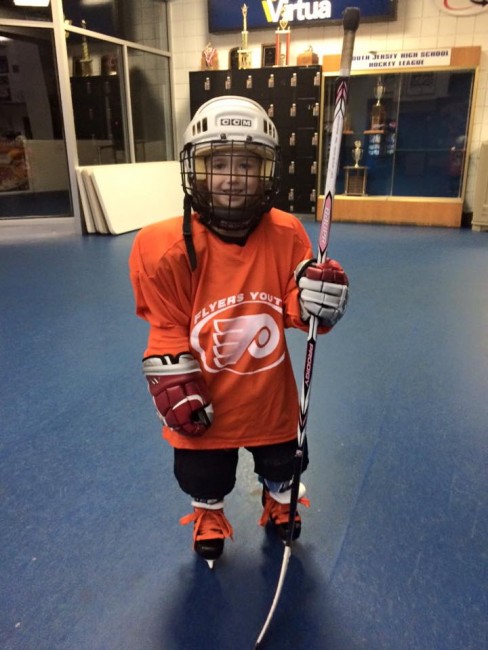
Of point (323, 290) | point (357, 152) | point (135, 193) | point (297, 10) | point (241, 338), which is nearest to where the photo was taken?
point (323, 290)

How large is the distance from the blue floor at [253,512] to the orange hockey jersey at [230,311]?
0.36 m

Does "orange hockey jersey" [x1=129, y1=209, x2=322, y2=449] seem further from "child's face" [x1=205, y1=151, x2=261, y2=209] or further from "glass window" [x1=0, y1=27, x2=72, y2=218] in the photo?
"glass window" [x1=0, y1=27, x2=72, y2=218]

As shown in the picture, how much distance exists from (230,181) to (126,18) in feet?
22.6

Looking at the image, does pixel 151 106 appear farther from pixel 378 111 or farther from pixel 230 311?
pixel 230 311

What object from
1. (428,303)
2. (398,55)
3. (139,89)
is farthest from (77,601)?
(139,89)

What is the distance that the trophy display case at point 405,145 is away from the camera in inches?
246

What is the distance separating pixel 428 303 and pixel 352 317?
1.96 feet

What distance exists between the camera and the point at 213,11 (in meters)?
6.83

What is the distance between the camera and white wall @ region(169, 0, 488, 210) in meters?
6.06

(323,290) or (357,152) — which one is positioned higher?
(357,152)

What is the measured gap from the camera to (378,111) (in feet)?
21.5

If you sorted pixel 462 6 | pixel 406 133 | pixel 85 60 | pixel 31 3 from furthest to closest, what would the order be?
pixel 406 133 < pixel 85 60 < pixel 462 6 < pixel 31 3

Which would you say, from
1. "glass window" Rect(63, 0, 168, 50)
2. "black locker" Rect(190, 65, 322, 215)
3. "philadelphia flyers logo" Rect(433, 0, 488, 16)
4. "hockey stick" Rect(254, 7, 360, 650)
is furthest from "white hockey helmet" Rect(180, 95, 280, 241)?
"philadelphia flyers logo" Rect(433, 0, 488, 16)

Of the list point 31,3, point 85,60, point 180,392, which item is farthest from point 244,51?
point 180,392
